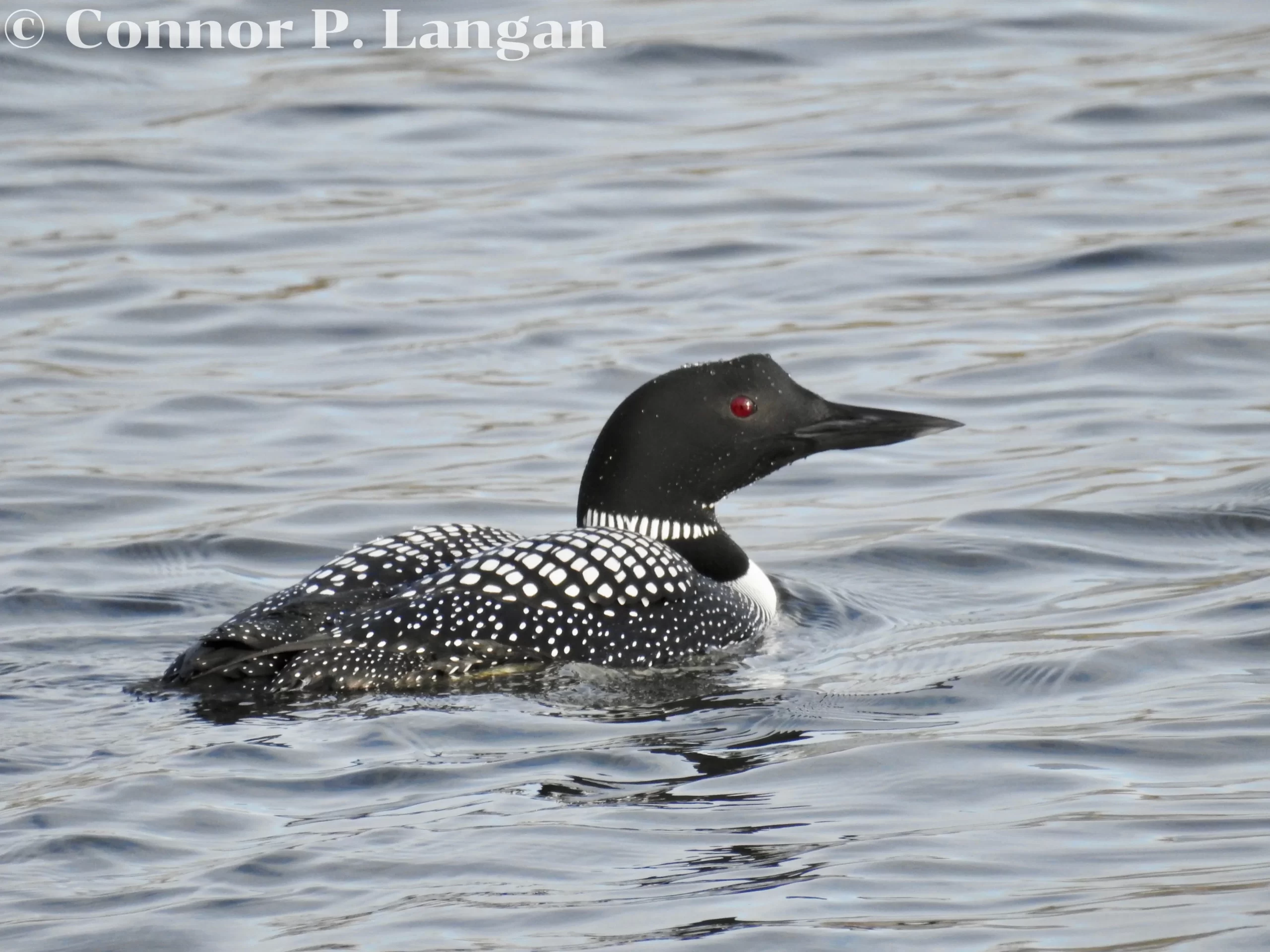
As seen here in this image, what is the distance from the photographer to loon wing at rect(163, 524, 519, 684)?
4941mm

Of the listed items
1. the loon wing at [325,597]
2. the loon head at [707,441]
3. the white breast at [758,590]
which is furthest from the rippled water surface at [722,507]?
the loon head at [707,441]

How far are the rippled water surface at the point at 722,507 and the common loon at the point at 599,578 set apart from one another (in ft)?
0.39

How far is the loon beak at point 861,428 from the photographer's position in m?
6.05

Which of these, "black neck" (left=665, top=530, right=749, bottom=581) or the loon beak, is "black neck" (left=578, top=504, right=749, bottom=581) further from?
the loon beak

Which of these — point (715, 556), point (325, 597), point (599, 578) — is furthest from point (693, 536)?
point (325, 597)

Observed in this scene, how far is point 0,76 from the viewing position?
41.7ft

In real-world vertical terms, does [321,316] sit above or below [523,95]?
below

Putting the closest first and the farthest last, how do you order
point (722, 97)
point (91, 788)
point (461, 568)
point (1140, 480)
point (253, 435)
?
1. point (91, 788)
2. point (461, 568)
3. point (1140, 480)
4. point (253, 435)
5. point (722, 97)

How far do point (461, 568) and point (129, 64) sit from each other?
842 cm

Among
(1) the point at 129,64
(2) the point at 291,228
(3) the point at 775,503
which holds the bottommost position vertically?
(3) the point at 775,503

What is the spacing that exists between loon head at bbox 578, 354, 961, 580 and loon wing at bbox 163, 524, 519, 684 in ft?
1.09

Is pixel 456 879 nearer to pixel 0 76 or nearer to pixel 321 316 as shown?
pixel 321 316

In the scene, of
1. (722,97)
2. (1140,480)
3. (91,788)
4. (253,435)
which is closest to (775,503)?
(1140,480)

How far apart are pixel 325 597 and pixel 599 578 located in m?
0.61
